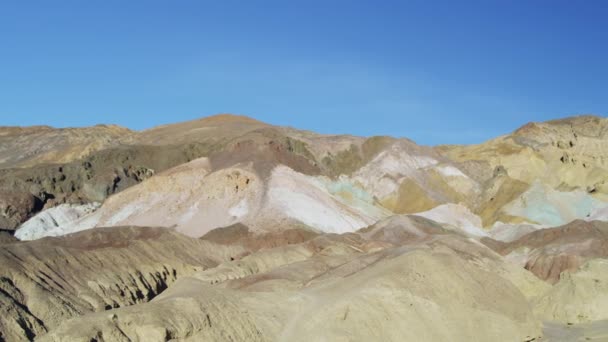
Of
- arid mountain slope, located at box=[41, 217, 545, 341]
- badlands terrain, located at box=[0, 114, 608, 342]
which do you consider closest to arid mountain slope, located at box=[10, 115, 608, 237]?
badlands terrain, located at box=[0, 114, 608, 342]

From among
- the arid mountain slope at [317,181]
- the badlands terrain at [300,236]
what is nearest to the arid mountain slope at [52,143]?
the badlands terrain at [300,236]

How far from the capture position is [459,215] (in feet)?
229

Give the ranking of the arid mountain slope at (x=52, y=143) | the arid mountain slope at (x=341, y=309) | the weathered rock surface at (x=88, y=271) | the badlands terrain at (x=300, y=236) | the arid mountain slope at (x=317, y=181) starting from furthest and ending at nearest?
the arid mountain slope at (x=52, y=143) → the arid mountain slope at (x=317, y=181) → the weathered rock surface at (x=88, y=271) → the badlands terrain at (x=300, y=236) → the arid mountain slope at (x=341, y=309)

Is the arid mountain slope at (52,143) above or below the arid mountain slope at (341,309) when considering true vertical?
above

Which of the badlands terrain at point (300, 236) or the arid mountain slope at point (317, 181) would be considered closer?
the badlands terrain at point (300, 236)

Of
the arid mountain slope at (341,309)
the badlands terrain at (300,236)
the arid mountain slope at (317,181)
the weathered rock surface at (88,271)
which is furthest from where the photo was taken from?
the arid mountain slope at (317,181)

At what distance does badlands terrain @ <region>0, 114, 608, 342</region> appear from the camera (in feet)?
79.0

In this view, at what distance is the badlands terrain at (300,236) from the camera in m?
24.1

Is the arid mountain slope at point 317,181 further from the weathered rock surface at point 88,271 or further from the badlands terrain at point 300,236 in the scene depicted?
the weathered rock surface at point 88,271

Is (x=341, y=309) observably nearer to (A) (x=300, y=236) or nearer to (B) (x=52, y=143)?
(A) (x=300, y=236)

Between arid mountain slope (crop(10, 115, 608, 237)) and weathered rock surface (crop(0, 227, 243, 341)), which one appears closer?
weathered rock surface (crop(0, 227, 243, 341))

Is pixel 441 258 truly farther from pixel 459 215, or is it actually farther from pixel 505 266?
pixel 459 215

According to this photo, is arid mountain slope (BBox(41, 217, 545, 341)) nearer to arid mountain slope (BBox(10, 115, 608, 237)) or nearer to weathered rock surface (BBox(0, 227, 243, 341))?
weathered rock surface (BBox(0, 227, 243, 341))

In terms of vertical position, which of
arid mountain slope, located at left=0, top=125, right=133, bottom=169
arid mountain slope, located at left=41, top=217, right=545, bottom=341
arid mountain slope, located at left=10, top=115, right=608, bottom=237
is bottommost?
arid mountain slope, located at left=41, top=217, right=545, bottom=341
